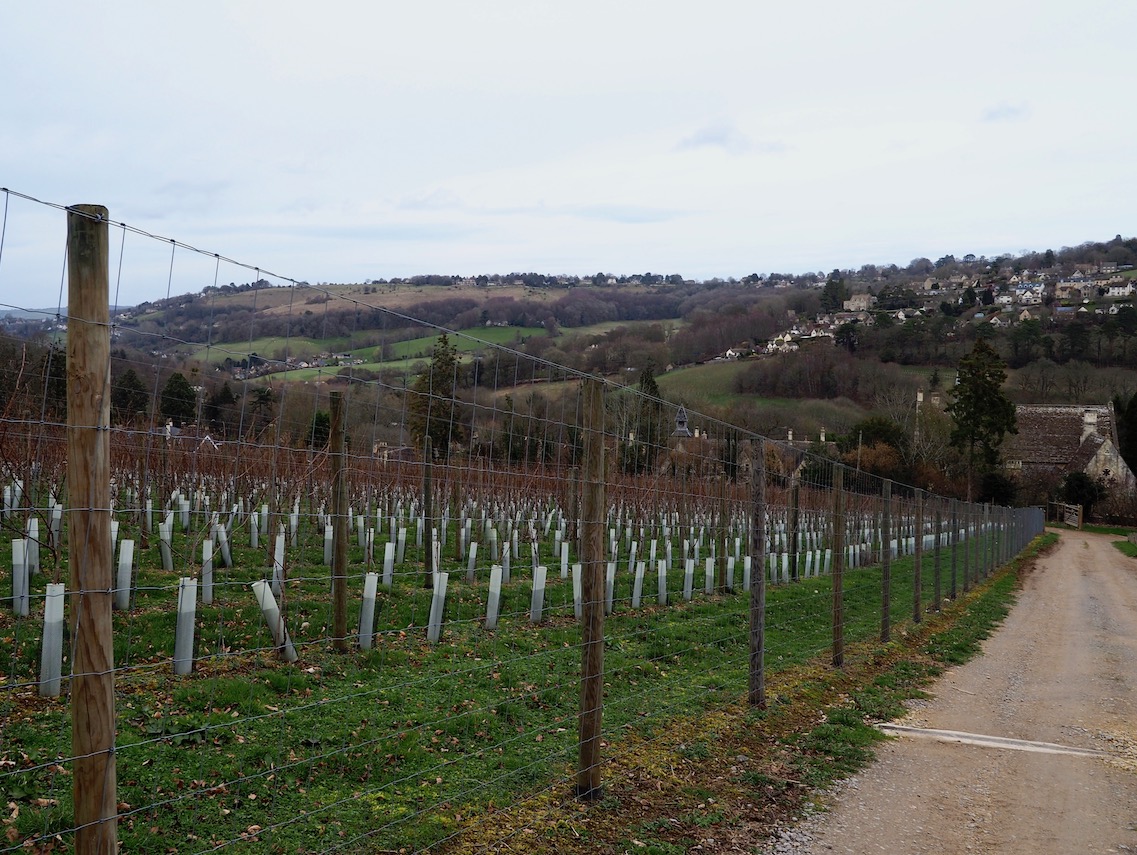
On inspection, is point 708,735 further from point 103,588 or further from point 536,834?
point 103,588

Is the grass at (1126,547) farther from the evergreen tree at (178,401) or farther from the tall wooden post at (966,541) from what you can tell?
the evergreen tree at (178,401)

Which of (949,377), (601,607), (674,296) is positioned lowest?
(601,607)

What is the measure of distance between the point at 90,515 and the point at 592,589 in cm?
290

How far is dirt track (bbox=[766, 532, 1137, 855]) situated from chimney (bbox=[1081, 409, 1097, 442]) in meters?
66.4

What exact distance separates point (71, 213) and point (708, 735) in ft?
17.8

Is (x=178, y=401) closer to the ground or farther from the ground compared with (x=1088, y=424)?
closer to the ground

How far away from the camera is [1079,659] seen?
12.2m

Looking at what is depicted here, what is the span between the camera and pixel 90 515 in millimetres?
2625

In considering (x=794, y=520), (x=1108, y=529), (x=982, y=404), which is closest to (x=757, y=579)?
(x=794, y=520)

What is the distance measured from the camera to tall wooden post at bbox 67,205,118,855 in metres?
2.63

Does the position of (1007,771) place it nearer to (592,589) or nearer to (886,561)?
(592,589)

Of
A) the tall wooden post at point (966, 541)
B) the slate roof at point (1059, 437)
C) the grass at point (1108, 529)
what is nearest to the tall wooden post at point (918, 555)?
the tall wooden post at point (966, 541)

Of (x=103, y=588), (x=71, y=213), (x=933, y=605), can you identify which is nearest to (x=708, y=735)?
(x=103, y=588)

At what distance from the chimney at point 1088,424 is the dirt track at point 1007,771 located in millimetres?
66446
